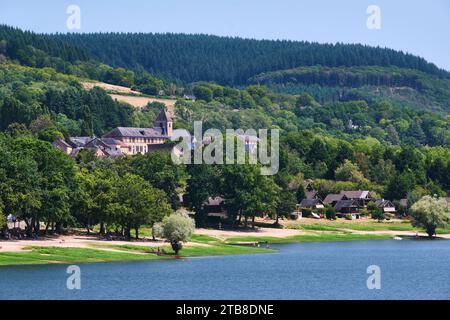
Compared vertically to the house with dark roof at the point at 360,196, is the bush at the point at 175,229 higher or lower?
lower

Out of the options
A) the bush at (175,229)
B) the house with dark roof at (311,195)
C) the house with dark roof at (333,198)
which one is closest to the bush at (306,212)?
the house with dark roof at (311,195)

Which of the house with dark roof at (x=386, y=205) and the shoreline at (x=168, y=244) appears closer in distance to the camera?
the shoreline at (x=168, y=244)

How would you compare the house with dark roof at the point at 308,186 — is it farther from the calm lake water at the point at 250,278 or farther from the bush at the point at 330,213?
the calm lake water at the point at 250,278

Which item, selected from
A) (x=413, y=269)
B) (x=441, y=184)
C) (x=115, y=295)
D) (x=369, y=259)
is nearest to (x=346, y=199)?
(x=441, y=184)

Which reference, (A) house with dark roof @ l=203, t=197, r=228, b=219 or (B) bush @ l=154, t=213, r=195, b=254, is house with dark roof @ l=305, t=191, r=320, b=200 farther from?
(B) bush @ l=154, t=213, r=195, b=254

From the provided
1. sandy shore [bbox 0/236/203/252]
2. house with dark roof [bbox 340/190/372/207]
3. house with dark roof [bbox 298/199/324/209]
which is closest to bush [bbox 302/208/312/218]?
house with dark roof [bbox 298/199/324/209]

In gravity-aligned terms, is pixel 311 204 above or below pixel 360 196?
below

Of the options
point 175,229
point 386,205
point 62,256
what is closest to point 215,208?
point 386,205

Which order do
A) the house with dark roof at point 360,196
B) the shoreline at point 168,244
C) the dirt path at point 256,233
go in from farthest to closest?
1. the house with dark roof at point 360,196
2. the dirt path at point 256,233
3. the shoreline at point 168,244

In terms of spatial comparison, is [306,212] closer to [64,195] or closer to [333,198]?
[333,198]

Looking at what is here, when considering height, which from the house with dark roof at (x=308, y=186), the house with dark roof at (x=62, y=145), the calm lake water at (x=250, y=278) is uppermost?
the house with dark roof at (x=62, y=145)

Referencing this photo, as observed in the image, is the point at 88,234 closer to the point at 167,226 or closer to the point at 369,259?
the point at 167,226
